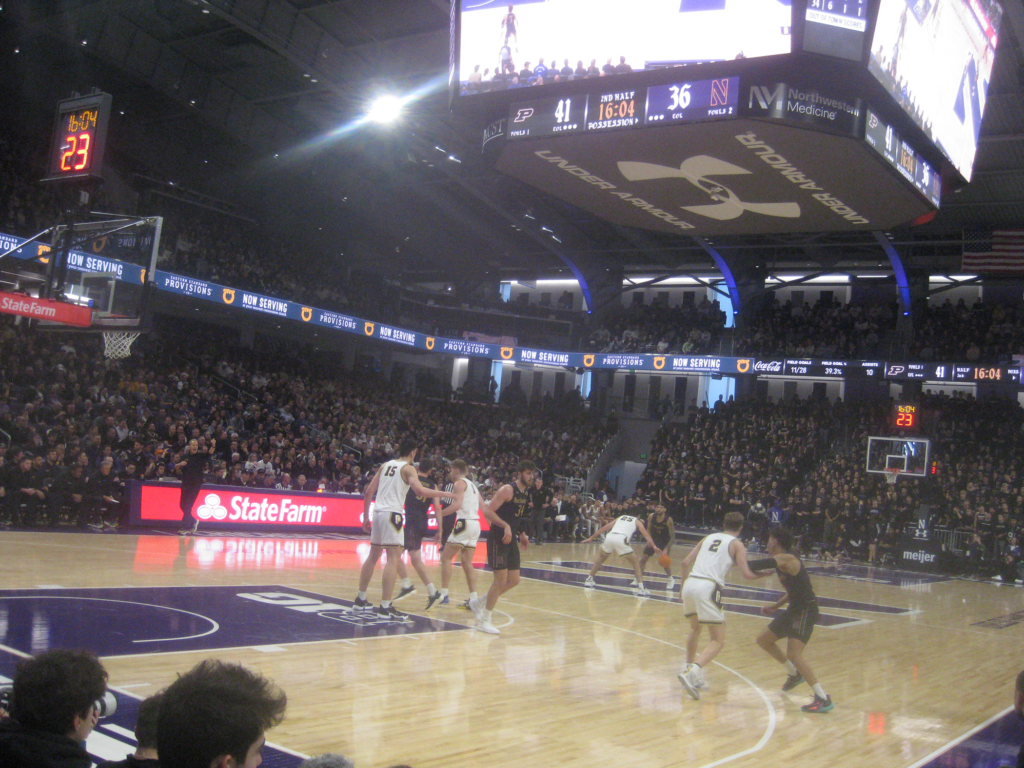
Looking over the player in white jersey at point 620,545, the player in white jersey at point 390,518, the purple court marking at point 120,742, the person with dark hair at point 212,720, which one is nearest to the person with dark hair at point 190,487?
the player in white jersey at point 620,545

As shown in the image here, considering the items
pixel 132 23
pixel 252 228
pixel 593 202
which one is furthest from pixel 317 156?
pixel 593 202

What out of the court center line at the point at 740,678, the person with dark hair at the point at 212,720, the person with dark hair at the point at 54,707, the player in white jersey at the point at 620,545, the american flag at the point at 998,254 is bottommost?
the court center line at the point at 740,678

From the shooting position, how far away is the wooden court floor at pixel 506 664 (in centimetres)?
584

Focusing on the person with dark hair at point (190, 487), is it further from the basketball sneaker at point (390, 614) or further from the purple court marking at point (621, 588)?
the basketball sneaker at point (390, 614)

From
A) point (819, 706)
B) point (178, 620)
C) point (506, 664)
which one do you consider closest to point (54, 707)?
point (506, 664)

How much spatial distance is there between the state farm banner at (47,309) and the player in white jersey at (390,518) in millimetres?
6677

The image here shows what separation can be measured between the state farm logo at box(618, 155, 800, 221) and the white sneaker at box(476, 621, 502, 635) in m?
9.32

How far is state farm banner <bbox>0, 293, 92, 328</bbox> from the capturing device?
13.0 metres

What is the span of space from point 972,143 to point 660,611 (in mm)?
10120

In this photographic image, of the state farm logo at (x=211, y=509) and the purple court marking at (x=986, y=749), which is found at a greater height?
the state farm logo at (x=211, y=509)

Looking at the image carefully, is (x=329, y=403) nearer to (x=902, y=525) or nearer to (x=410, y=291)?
(x=410, y=291)

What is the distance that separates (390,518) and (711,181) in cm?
1025

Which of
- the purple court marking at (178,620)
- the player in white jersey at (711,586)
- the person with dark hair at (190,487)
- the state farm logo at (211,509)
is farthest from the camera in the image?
the state farm logo at (211,509)

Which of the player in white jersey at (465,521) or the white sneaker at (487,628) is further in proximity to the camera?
the player in white jersey at (465,521)
